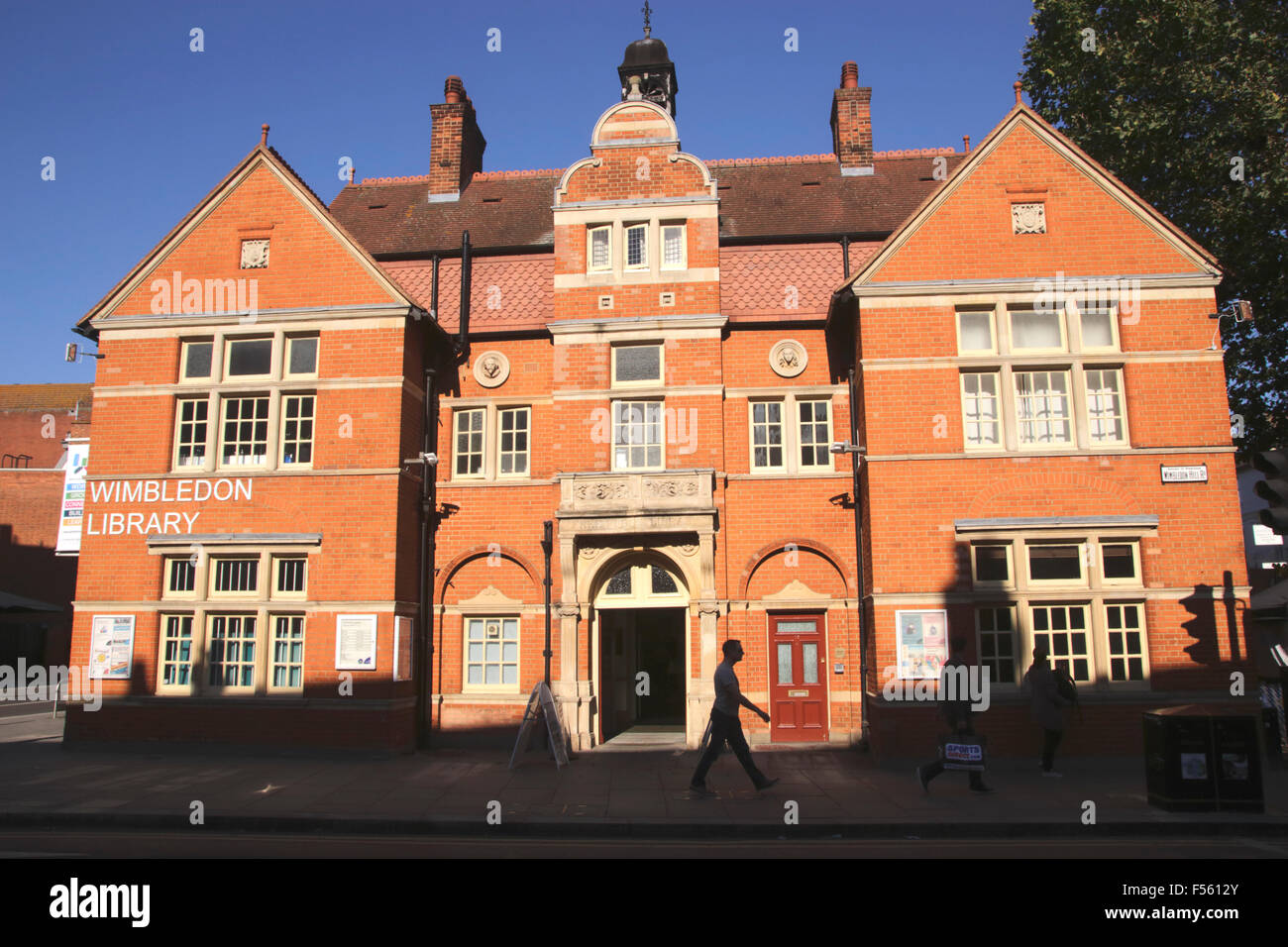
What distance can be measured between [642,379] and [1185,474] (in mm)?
9905

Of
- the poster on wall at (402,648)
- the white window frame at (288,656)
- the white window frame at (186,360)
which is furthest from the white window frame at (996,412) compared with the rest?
the white window frame at (186,360)

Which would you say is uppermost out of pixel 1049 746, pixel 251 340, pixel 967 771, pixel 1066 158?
pixel 1066 158

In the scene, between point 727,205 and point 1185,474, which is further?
point 727,205

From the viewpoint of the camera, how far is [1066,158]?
639 inches

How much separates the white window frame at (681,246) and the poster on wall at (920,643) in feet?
27.1

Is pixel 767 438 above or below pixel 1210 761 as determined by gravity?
above

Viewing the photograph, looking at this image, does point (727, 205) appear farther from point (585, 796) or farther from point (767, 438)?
point (585, 796)

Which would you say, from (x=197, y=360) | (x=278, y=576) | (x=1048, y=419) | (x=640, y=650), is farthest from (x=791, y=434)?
(x=197, y=360)

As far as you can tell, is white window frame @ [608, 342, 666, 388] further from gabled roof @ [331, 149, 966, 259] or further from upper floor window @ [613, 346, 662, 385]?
gabled roof @ [331, 149, 966, 259]

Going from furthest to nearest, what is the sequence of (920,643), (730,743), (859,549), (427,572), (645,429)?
(427,572), (645,429), (859,549), (920,643), (730,743)

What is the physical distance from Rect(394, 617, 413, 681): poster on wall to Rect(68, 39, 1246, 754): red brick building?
216 millimetres

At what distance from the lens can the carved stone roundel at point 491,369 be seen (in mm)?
18516

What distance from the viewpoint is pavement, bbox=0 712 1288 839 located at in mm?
10305

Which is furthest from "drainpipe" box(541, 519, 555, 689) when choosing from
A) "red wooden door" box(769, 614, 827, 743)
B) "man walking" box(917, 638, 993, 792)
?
"man walking" box(917, 638, 993, 792)
